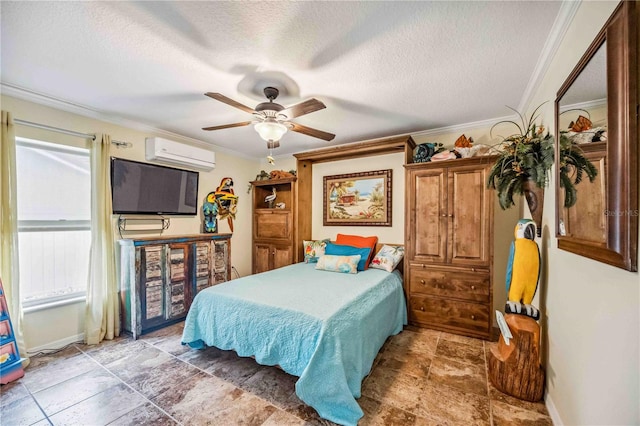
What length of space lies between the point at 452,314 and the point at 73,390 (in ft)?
11.7

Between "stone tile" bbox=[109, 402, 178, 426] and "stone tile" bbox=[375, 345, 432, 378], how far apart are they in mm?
1662

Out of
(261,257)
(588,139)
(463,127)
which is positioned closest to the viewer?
(588,139)

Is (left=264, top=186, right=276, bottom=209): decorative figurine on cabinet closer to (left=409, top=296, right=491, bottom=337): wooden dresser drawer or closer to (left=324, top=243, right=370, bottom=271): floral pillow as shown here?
(left=324, top=243, right=370, bottom=271): floral pillow

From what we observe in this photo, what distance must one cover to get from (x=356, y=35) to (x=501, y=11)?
2.69 feet

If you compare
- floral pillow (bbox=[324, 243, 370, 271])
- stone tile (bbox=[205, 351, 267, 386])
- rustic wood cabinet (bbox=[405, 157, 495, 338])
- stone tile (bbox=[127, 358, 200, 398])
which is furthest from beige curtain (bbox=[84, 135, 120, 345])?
rustic wood cabinet (bbox=[405, 157, 495, 338])

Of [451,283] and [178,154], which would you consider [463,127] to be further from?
[178,154]

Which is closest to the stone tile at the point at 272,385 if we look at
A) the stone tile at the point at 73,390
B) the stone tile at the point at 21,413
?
the stone tile at the point at 73,390

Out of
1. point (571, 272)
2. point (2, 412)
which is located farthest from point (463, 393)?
point (2, 412)

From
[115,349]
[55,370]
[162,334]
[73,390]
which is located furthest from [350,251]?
[55,370]

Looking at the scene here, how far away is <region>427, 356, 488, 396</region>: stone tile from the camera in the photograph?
6.52 feet

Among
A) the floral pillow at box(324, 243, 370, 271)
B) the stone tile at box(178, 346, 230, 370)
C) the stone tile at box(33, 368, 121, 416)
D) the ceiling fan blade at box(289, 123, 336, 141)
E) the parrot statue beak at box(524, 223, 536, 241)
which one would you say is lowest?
the stone tile at box(178, 346, 230, 370)

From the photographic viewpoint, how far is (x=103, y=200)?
2.79 meters

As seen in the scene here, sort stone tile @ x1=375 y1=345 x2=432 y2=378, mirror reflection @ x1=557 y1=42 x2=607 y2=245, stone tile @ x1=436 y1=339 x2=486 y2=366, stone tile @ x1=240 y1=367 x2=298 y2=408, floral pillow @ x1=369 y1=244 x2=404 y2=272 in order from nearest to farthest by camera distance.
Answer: mirror reflection @ x1=557 y1=42 x2=607 y2=245 < stone tile @ x1=240 y1=367 x2=298 y2=408 < stone tile @ x1=375 y1=345 x2=432 y2=378 < stone tile @ x1=436 y1=339 x2=486 y2=366 < floral pillow @ x1=369 y1=244 x2=404 y2=272

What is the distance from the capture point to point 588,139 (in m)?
1.20
